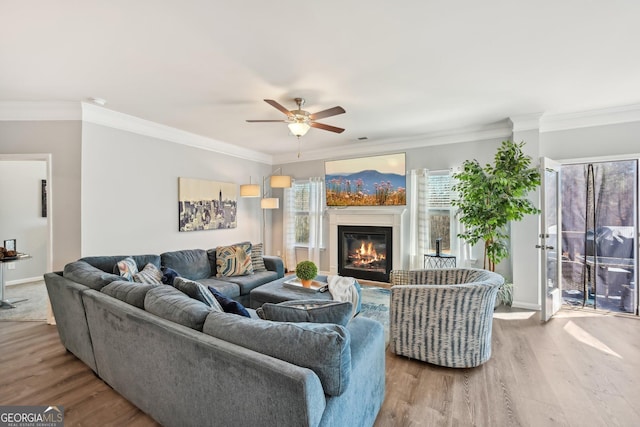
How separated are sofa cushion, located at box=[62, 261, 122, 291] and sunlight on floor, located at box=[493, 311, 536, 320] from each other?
4261 mm

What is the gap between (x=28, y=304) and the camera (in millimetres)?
4023

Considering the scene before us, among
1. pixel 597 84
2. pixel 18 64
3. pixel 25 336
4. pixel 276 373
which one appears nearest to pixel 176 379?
pixel 276 373

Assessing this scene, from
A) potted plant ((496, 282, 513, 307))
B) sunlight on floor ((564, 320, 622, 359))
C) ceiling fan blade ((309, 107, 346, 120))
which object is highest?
ceiling fan blade ((309, 107, 346, 120))

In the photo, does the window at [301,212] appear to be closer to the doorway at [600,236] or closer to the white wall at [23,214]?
the doorway at [600,236]

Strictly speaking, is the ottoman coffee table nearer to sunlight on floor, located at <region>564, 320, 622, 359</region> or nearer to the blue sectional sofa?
the blue sectional sofa

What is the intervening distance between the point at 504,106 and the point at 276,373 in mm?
3909

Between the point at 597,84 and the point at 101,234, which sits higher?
the point at 597,84

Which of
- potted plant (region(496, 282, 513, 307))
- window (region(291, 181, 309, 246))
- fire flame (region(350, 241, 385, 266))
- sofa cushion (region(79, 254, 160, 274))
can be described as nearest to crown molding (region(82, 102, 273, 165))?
window (region(291, 181, 309, 246))

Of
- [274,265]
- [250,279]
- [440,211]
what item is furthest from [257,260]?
[440,211]

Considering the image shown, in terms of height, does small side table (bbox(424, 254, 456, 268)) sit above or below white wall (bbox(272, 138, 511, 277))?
below

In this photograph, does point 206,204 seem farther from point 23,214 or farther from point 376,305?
point 23,214

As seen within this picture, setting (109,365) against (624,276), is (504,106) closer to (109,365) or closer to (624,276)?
(624,276)

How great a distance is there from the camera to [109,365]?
2.09 m

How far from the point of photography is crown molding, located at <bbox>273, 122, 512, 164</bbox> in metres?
4.33
